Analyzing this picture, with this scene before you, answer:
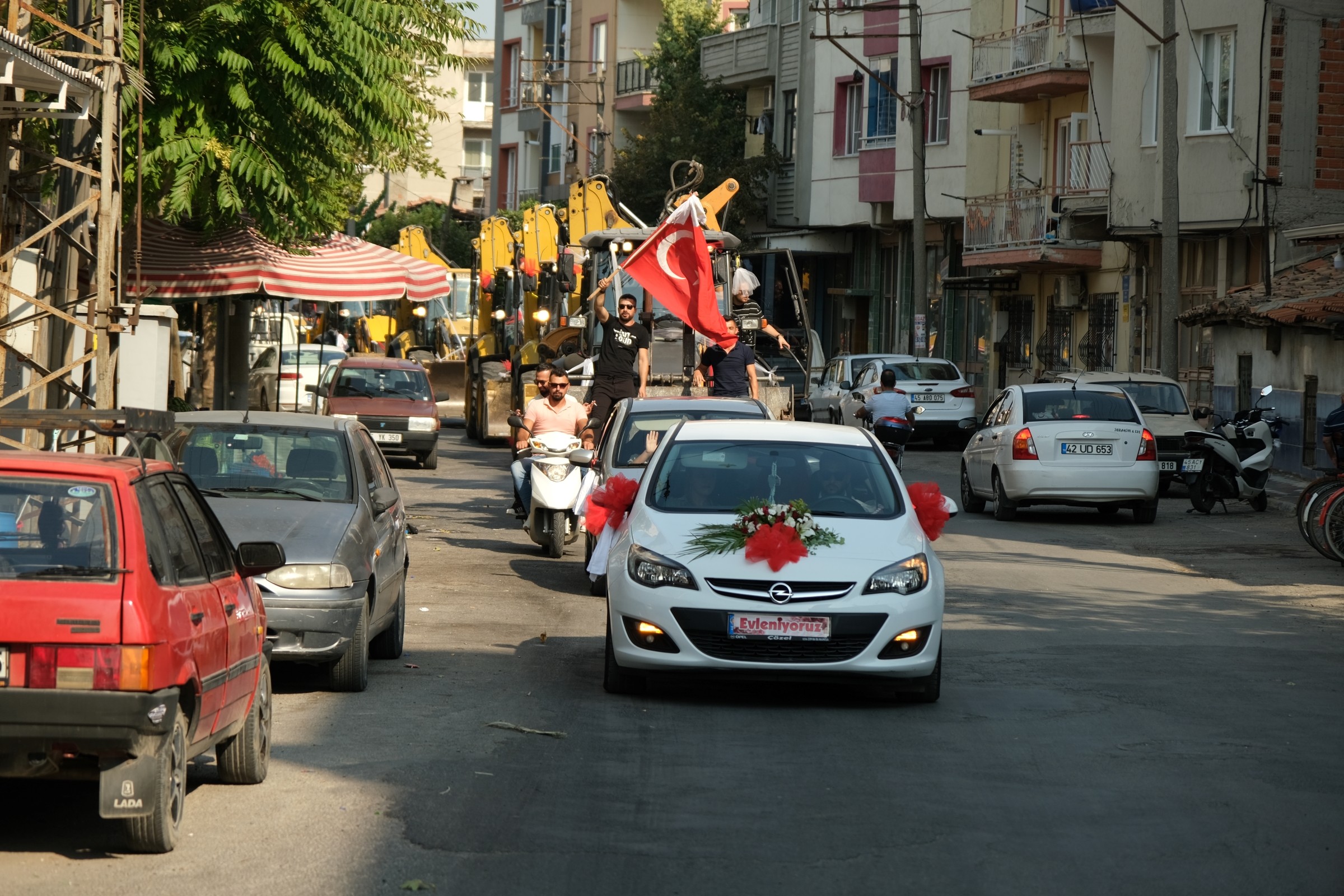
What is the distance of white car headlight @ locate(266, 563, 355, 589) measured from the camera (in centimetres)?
998

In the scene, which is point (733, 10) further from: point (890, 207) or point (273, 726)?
point (273, 726)

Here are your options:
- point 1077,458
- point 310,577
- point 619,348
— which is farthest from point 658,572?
point 1077,458

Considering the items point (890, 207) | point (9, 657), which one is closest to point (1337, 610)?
point (9, 657)

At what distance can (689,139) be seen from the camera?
183 ft

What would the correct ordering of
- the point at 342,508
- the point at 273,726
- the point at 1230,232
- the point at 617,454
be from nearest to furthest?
the point at 273,726
the point at 342,508
the point at 617,454
the point at 1230,232

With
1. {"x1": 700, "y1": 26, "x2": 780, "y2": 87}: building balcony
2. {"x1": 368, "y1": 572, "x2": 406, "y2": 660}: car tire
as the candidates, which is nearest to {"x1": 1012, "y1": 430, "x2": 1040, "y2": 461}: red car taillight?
{"x1": 368, "y1": 572, "x2": 406, "y2": 660}: car tire

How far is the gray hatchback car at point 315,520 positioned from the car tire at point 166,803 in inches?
107

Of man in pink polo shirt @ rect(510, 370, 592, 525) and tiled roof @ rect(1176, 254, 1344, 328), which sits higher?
tiled roof @ rect(1176, 254, 1344, 328)

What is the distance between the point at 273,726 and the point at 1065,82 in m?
33.3

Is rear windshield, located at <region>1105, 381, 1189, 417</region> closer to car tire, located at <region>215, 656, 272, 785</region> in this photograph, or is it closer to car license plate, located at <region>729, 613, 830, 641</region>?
car license plate, located at <region>729, 613, 830, 641</region>

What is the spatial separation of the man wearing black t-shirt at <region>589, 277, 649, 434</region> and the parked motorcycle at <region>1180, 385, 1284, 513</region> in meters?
6.88

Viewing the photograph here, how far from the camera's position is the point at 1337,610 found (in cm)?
1507

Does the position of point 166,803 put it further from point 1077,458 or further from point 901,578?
point 1077,458

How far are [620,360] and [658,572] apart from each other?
33.9 ft
